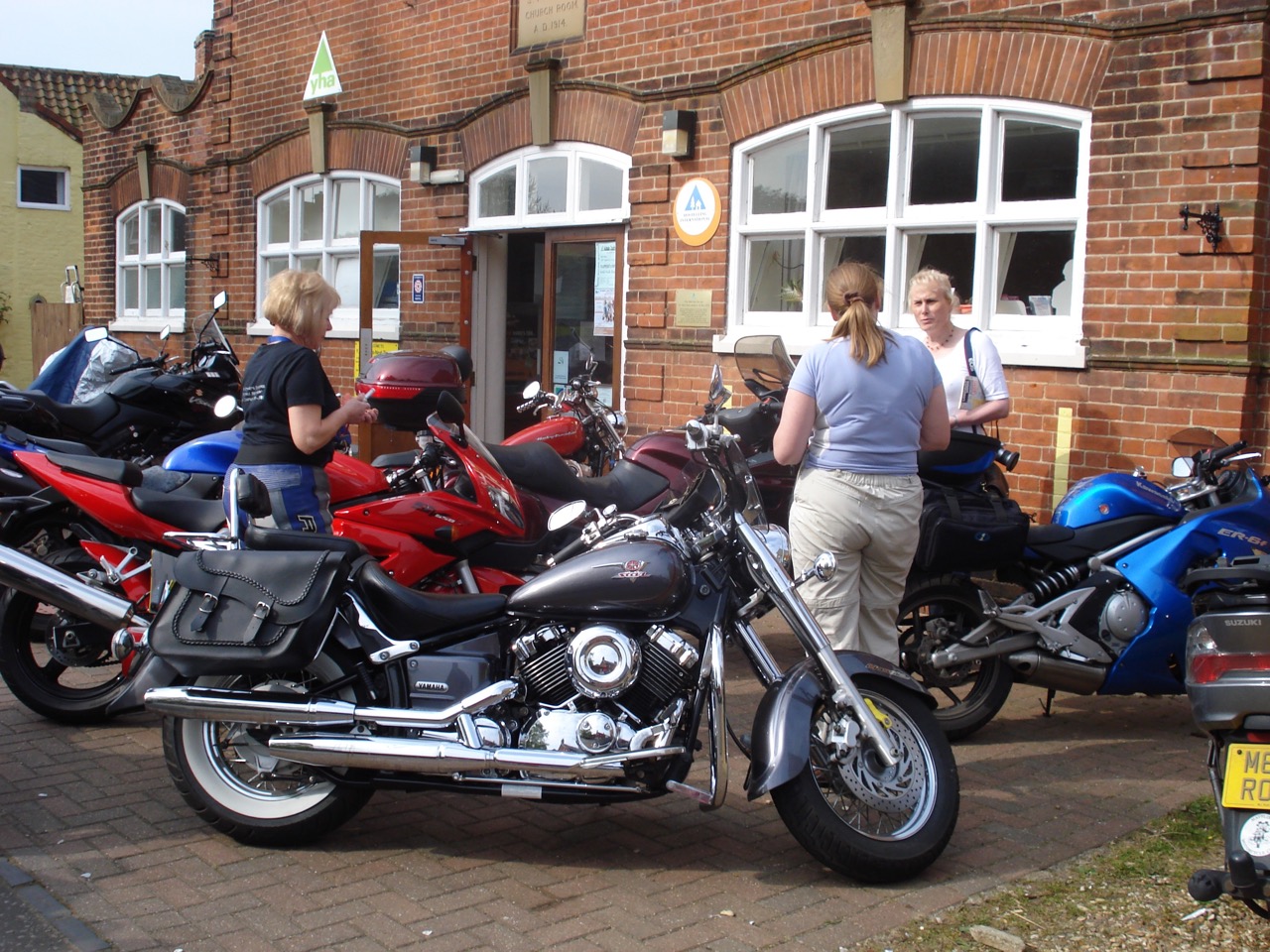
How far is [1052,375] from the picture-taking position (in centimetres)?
764

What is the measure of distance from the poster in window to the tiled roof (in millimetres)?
27181

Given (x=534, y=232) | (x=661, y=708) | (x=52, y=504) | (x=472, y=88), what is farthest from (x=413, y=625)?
(x=472, y=88)

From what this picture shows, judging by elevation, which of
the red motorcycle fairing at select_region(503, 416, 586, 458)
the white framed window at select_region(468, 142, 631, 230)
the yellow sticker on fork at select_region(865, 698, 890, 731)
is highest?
the white framed window at select_region(468, 142, 631, 230)

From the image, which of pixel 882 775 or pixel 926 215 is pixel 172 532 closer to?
pixel 882 775

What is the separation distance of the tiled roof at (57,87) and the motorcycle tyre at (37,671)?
31425 mm

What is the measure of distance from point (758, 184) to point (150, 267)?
10842mm

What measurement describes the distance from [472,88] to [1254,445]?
7455 millimetres

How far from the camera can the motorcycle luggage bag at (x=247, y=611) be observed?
4.04 m

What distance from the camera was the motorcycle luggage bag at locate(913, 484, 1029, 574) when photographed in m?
5.46

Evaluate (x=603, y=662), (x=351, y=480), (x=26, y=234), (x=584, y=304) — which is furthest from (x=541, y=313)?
(x=26, y=234)

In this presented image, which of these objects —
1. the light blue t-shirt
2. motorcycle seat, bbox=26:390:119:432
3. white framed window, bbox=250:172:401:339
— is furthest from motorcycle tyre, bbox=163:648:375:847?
white framed window, bbox=250:172:401:339

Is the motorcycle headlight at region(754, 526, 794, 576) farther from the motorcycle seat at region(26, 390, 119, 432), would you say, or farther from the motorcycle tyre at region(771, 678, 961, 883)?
the motorcycle seat at region(26, 390, 119, 432)

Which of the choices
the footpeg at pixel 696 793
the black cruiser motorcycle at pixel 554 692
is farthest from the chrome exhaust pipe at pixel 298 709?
the footpeg at pixel 696 793

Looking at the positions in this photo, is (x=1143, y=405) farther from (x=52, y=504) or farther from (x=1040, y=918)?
(x=52, y=504)
